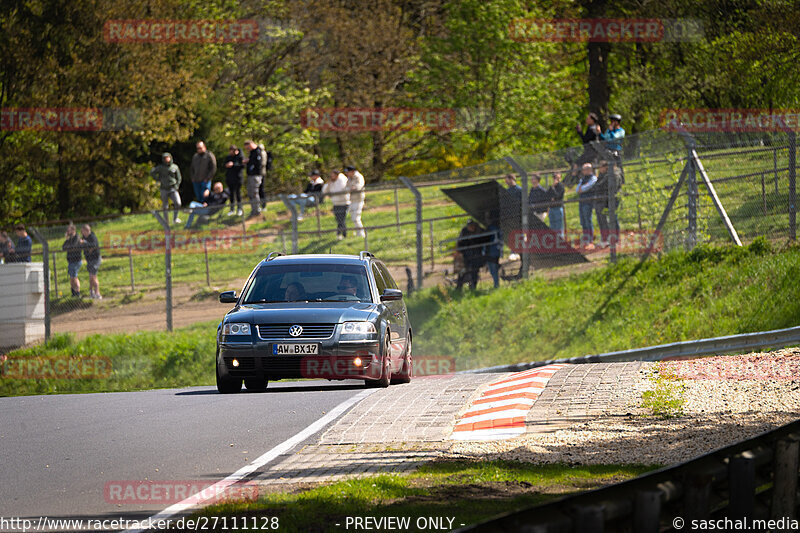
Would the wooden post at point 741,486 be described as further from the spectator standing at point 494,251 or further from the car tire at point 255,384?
the spectator standing at point 494,251

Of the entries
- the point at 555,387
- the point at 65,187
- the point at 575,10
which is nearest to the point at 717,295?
the point at 555,387

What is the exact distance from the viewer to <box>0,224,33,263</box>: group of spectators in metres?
28.7

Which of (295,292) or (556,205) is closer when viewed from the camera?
(295,292)

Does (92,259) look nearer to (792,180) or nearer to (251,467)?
(792,180)

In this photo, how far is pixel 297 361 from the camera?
44.7 ft

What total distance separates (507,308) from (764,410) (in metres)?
14.1

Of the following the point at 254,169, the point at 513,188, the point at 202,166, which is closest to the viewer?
the point at 513,188

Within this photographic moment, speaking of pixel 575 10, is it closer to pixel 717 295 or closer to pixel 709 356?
pixel 717 295

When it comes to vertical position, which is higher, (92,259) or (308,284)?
(308,284)

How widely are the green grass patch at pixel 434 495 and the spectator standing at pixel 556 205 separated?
54.7 feet

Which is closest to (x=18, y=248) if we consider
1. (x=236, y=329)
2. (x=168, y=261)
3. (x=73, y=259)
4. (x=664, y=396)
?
(x=73, y=259)

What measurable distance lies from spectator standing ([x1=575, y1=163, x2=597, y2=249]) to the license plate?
1343 cm

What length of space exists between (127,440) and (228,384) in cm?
158

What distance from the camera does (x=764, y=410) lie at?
12.5 meters
